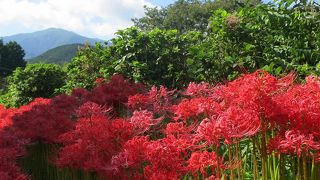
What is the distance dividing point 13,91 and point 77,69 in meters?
3.72

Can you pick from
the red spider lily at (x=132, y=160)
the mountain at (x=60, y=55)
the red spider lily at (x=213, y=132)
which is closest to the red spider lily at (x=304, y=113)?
the red spider lily at (x=213, y=132)

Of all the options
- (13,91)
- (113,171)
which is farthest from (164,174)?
(13,91)

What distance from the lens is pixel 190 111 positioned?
3119 millimetres

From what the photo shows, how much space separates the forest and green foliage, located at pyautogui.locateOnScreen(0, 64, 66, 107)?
2079 millimetres

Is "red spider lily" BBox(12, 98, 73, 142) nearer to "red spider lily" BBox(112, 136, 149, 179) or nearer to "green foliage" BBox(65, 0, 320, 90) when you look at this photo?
"red spider lily" BBox(112, 136, 149, 179)

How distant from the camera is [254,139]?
2.59 metres

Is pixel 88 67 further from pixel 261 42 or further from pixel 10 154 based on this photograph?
pixel 10 154

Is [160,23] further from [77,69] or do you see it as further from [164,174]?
[164,174]

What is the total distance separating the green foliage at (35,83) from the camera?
39.3ft

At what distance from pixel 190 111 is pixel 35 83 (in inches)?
377

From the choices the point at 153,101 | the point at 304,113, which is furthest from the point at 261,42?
the point at 304,113

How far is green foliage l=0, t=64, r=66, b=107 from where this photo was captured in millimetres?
11969

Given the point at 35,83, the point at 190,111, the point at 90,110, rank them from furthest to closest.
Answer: the point at 35,83 < the point at 90,110 < the point at 190,111

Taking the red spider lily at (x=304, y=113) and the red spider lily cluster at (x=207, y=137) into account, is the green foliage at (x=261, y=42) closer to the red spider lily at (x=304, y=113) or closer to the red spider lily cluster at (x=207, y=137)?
the red spider lily cluster at (x=207, y=137)
